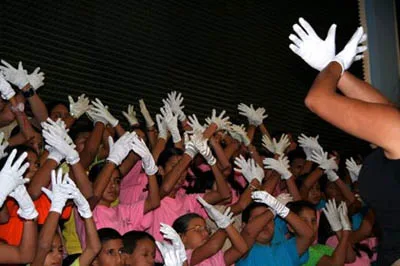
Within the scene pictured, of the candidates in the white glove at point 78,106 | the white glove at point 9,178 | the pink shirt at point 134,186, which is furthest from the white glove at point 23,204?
the white glove at point 78,106

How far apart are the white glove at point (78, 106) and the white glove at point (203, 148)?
0.58m

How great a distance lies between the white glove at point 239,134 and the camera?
13.1 feet

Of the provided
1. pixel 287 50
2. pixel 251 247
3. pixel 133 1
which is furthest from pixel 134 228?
pixel 287 50

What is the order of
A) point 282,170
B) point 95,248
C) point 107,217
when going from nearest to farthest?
point 95,248 → point 107,217 → point 282,170

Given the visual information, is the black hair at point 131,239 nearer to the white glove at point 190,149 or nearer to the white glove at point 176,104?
the white glove at point 190,149

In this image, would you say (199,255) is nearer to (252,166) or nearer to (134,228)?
(134,228)

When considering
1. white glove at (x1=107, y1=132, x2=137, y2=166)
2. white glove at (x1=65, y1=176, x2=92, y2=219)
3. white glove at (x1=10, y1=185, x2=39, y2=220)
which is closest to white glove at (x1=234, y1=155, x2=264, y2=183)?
white glove at (x1=107, y1=132, x2=137, y2=166)

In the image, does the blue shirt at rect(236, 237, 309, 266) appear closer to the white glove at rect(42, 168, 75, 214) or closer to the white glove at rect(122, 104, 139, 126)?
the white glove at rect(122, 104, 139, 126)

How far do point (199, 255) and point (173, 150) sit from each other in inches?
29.5

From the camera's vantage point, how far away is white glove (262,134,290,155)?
13.5 ft

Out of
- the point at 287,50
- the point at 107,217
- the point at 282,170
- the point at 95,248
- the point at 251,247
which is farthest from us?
the point at 287,50

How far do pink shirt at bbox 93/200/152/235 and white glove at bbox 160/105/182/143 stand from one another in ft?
2.10

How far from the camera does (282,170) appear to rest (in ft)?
12.3

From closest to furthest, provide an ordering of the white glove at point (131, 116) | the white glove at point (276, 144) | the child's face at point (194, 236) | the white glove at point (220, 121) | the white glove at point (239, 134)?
the child's face at point (194, 236), the white glove at point (131, 116), the white glove at point (220, 121), the white glove at point (239, 134), the white glove at point (276, 144)
